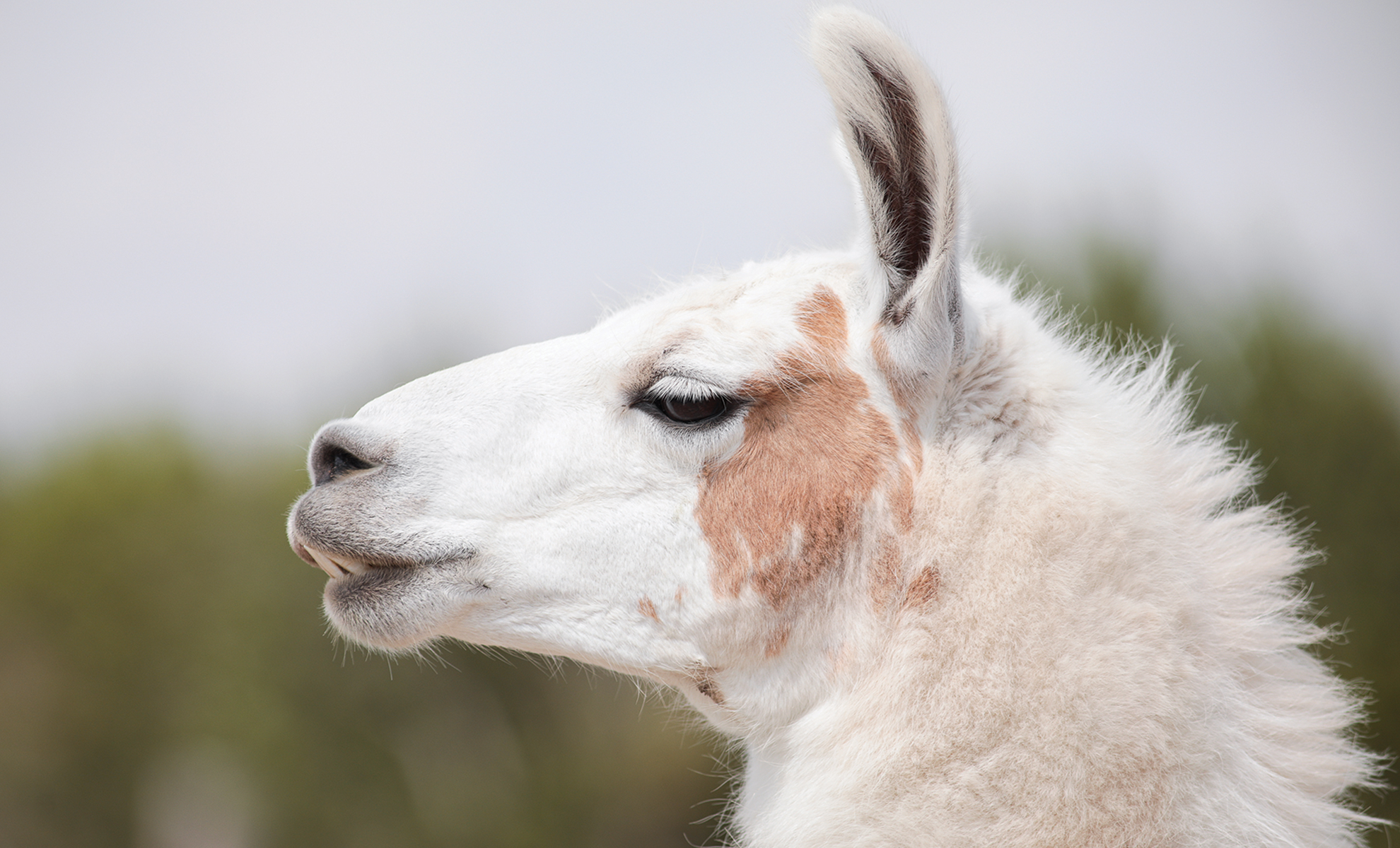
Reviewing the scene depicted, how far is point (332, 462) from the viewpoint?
2148mm

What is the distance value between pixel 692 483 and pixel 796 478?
0.73 feet

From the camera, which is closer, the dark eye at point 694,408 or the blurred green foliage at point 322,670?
the dark eye at point 694,408

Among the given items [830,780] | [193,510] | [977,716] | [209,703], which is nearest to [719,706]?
[830,780]

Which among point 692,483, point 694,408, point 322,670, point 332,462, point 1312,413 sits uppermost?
point 694,408

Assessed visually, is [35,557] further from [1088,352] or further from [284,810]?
[1088,352]

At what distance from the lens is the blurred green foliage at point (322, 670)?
11070 millimetres

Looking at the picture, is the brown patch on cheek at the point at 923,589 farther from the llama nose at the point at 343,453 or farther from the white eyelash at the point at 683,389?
the llama nose at the point at 343,453

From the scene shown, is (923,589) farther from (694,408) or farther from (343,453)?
(343,453)

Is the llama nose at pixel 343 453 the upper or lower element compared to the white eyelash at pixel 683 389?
lower

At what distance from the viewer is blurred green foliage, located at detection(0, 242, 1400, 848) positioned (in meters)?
Answer: 11.1

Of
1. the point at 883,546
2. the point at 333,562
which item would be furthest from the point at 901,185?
the point at 333,562

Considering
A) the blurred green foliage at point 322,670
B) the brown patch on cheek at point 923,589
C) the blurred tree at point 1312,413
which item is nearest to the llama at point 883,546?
the brown patch on cheek at point 923,589

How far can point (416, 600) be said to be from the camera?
2.07 meters

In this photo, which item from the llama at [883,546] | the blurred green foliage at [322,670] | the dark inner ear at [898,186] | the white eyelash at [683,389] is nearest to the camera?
the llama at [883,546]
